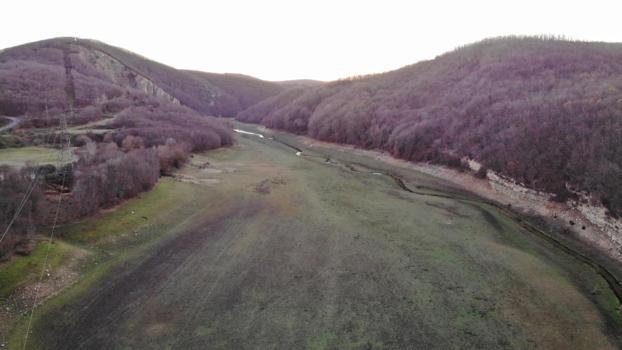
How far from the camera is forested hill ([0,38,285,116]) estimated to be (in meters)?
60.8

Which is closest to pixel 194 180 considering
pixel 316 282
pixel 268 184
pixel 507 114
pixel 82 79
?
pixel 268 184

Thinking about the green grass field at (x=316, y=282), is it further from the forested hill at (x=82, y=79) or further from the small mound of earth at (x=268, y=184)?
the forested hill at (x=82, y=79)

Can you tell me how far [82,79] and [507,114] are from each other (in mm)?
79800

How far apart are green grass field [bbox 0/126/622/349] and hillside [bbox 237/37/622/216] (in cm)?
686

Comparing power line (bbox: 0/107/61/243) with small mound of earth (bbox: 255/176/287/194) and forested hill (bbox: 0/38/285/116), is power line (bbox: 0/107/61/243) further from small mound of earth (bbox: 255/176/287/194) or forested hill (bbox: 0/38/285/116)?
forested hill (bbox: 0/38/285/116)

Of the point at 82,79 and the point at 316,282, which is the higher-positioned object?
the point at 82,79

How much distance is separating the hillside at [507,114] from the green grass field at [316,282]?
22.5ft

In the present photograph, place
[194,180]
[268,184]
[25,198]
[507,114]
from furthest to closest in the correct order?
[507,114]
[194,180]
[268,184]
[25,198]

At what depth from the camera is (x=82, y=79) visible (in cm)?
8256

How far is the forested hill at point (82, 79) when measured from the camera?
60750mm

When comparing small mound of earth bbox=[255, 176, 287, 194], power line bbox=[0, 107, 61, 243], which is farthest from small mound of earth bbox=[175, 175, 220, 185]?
power line bbox=[0, 107, 61, 243]

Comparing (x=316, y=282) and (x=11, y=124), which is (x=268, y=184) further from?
(x=11, y=124)

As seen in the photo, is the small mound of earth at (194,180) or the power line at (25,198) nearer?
the power line at (25,198)

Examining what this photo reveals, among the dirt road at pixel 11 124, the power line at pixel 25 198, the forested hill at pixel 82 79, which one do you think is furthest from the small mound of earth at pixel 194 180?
the forested hill at pixel 82 79
